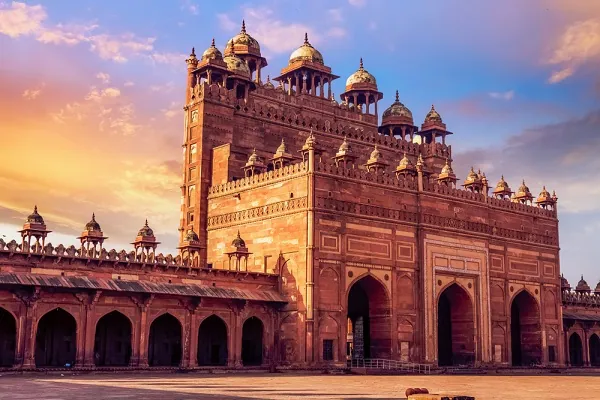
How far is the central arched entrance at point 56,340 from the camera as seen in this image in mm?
31312

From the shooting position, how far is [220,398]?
17844 mm

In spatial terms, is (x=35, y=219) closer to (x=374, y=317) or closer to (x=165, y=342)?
(x=165, y=342)

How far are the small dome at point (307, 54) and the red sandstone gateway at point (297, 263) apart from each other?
12cm

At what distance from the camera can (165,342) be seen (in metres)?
34.8

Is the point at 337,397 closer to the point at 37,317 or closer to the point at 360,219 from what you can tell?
Answer: the point at 37,317

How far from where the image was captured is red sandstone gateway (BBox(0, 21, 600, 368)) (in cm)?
3127

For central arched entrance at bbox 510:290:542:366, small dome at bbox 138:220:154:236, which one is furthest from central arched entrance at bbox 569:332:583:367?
small dome at bbox 138:220:154:236

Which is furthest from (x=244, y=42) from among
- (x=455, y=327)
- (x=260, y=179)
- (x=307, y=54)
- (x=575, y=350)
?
(x=575, y=350)

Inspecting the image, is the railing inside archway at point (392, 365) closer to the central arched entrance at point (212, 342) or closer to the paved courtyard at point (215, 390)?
the central arched entrance at point (212, 342)

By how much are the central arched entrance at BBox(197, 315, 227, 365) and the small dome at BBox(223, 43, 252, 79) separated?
14.9 meters

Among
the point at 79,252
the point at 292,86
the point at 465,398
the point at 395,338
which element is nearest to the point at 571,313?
the point at 395,338

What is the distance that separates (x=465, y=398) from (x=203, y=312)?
62.6ft

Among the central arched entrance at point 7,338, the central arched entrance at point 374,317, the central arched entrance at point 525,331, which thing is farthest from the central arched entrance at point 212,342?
the central arched entrance at point 525,331

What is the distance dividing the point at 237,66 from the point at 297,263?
1398 cm
